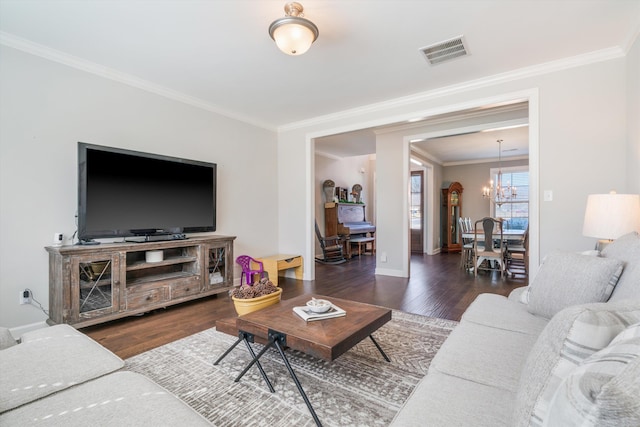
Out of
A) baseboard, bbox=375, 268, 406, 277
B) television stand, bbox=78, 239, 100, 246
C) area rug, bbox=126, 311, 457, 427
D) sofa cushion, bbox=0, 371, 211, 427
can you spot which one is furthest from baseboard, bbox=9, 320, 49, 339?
baseboard, bbox=375, 268, 406, 277

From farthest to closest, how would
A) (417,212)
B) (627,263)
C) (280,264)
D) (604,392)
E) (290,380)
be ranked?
(417,212), (280,264), (290,380), (627,263), (604,392)

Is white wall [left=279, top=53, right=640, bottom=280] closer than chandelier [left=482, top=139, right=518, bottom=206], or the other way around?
white wall [left=279, top=53, right=640, bottom=280]

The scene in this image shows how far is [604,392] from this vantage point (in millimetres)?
439

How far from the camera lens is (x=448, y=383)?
1146 millimetres

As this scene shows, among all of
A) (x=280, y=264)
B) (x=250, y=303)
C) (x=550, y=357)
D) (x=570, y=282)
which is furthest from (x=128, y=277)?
(x=570, y=282)

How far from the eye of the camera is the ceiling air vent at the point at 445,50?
2728 mm

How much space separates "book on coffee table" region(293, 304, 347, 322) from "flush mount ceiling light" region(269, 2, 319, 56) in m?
1.93

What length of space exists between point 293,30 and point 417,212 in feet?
22.7

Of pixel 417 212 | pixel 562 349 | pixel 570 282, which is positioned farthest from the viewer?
pixel 417 212

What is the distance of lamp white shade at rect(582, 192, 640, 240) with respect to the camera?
2.16 metres

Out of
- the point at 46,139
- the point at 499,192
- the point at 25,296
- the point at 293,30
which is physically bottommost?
the point at 25,296

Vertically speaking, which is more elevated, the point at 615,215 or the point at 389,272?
the point at 615,215

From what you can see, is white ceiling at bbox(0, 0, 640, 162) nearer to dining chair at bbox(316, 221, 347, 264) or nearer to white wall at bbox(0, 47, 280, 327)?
white wall at bbox(0, 47, 280, 327)

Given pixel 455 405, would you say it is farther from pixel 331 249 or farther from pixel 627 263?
pixel 331 249
